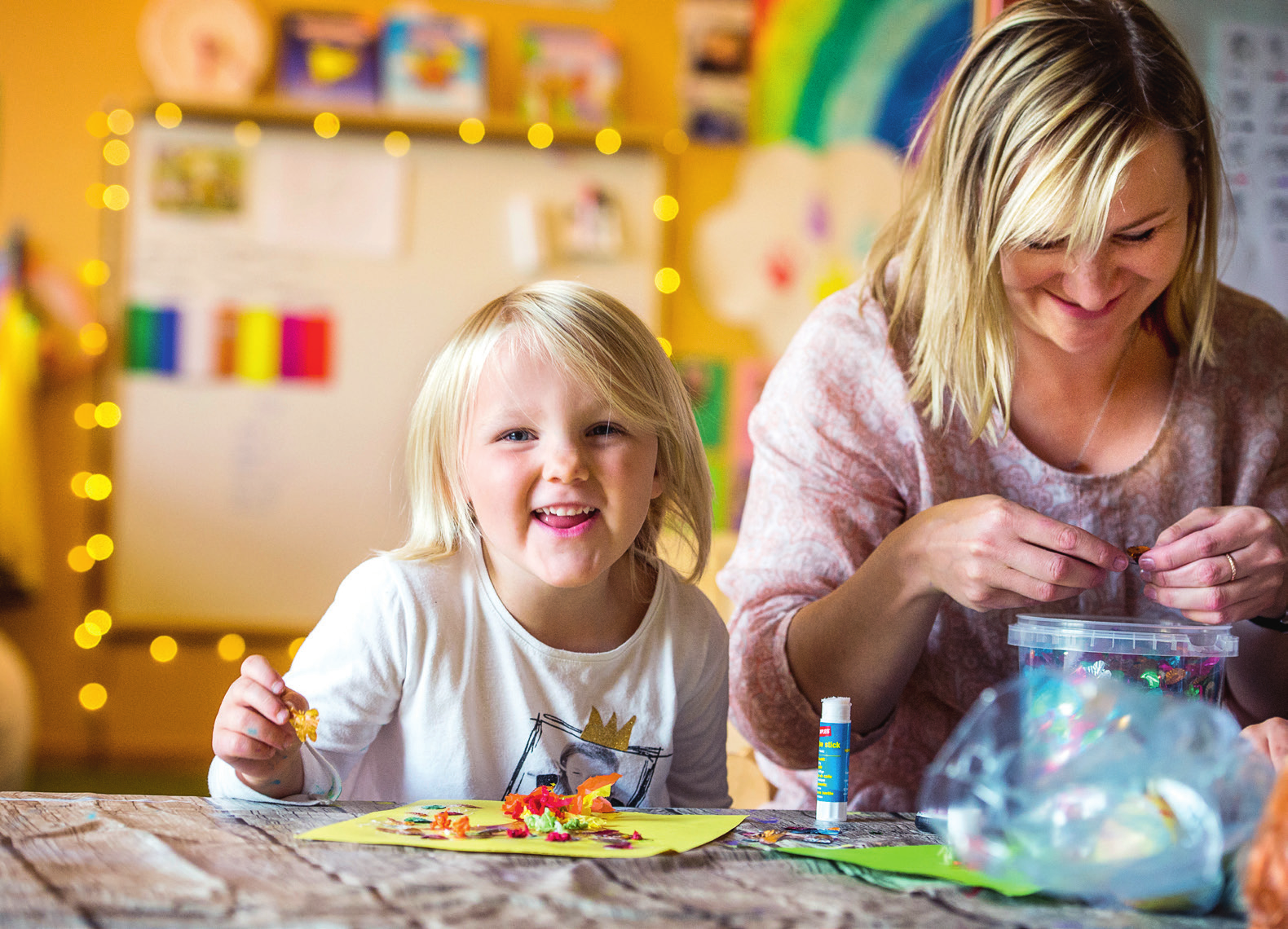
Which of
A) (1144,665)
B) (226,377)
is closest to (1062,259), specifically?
(1144,665)

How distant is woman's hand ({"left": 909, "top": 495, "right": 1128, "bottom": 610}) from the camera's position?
0.99m

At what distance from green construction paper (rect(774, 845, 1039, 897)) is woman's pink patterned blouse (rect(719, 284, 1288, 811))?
39cm

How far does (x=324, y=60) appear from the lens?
330 centimetres

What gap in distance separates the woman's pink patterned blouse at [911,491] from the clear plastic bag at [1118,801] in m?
0.49

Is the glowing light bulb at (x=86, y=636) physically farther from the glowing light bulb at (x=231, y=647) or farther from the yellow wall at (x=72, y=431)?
the glowing light bulb at (x=231, y=647)

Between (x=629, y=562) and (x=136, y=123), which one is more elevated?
(x=136, y=123)

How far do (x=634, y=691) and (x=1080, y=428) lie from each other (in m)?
0.54

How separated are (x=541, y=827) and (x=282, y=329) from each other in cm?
269

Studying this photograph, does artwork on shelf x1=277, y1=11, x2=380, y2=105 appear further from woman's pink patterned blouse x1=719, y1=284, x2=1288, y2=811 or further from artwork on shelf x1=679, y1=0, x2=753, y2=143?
woman's pink patterned blouse x1=719, y1=284, x2=1288, y2=811

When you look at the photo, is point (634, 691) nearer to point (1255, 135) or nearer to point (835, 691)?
point (835, 691)

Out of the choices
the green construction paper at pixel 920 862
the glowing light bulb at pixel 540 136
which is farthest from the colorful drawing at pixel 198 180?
the green construction paper at pixel 920 862

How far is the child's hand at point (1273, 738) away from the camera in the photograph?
33.2 inches

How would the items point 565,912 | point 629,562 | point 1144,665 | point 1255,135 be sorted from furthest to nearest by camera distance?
1. point 1255,135
2. point 629,562
3. point 1144,665
4. point 565,912

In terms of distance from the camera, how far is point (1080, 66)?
112 centimetres
